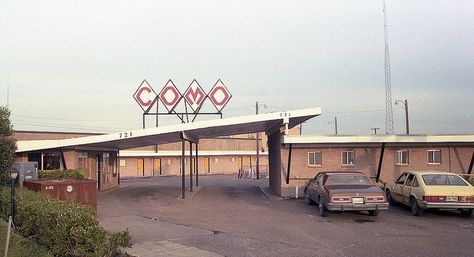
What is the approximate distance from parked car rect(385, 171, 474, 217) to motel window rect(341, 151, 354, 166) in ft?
18.3

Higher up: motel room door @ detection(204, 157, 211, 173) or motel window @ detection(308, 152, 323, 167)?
motel window @ detection(308, 152, 323, 167)

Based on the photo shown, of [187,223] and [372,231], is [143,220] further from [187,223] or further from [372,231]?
[372,231]

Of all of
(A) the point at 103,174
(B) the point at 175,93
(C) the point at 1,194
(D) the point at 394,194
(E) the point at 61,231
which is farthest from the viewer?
(A) the point at 103,174

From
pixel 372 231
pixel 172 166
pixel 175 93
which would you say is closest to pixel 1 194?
pixel 372 231

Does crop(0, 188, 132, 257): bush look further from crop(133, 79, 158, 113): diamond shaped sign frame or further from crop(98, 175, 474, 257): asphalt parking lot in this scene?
crop(133, 79, 158, 113): diamond shaped sign frame

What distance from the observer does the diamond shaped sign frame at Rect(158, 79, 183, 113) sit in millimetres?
27406

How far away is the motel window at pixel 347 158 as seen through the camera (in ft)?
79.3

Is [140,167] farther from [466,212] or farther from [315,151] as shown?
[466,212]

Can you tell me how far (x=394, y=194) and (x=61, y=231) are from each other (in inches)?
556

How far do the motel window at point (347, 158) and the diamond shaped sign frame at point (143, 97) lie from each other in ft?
33.7

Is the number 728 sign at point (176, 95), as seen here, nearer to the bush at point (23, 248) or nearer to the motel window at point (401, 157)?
the motel window at point (401, 157)

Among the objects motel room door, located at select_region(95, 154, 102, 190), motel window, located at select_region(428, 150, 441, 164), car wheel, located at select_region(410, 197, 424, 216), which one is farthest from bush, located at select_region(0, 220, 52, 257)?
motel room door, located at select_region(95, 154, 102, 190)

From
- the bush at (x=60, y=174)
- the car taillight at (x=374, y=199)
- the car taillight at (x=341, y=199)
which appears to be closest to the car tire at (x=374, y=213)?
the car taillight at (x=374, y=199)

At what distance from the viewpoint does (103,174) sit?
103 ft
